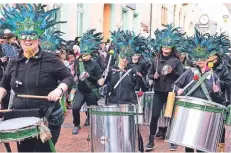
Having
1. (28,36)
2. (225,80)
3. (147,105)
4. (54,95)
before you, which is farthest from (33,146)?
(147,105)

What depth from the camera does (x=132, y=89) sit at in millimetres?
7672

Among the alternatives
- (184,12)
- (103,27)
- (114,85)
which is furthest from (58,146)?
(184,12)

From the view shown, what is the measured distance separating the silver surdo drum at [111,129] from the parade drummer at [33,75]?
2.70ft

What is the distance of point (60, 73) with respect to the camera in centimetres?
480

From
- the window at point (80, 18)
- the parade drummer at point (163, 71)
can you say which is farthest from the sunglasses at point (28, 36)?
the window at point (80, 18)

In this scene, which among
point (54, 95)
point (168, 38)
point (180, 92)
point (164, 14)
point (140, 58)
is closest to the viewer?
point (54, 95)

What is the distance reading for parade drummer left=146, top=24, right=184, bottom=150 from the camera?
25.1 ft

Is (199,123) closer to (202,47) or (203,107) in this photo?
(203,107)

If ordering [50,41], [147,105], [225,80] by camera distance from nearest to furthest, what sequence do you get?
1. [225,80]
2. [50,41]
3. [147,105]

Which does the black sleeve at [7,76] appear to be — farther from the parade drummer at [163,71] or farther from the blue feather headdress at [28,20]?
the parade drummer at [163,71]

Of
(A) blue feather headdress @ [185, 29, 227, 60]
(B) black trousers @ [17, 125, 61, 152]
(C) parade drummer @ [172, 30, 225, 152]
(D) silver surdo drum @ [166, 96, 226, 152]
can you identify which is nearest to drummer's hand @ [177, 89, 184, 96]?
(C) parade drummer @ [172, 30, 225, 152]

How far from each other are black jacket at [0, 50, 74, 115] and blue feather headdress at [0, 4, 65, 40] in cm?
24

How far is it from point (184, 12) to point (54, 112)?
1758 inches

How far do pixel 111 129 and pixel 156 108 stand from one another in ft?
7.26
